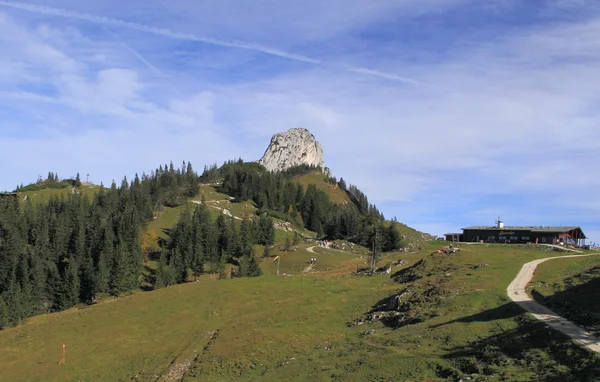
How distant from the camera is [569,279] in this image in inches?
2422

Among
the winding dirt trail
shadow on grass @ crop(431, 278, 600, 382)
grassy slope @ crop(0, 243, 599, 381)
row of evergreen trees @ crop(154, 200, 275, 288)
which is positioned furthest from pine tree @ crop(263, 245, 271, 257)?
shadow on grass @ crop(431, 278, 600, 382)

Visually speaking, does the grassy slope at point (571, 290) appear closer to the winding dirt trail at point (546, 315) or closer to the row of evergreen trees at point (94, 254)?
the winding dirt trail at point (546, 315)

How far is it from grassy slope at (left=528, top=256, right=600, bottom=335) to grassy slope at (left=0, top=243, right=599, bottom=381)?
418cm

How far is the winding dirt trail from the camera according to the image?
3612cm

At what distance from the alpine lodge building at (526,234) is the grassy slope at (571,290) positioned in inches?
3097

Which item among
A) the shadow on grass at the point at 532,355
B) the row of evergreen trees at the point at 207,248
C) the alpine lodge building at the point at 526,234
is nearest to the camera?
the shadow on grass at the point at 532,355

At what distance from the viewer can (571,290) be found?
179 feet

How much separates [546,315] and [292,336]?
30256 mm

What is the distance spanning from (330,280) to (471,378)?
74185mm

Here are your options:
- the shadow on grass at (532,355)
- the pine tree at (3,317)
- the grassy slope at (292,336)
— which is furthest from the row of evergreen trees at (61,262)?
the shadow on grass at (532,355)

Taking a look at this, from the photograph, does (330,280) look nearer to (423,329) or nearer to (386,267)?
(386,267)

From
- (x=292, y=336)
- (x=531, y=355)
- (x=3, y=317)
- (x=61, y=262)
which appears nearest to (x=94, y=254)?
(x=61, y=262)

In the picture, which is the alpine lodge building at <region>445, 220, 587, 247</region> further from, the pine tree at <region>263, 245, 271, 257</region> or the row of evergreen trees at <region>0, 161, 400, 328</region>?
the pine tree at <region>263, 245, 271, 257</region>

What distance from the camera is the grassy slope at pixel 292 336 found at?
39219 millimetres
